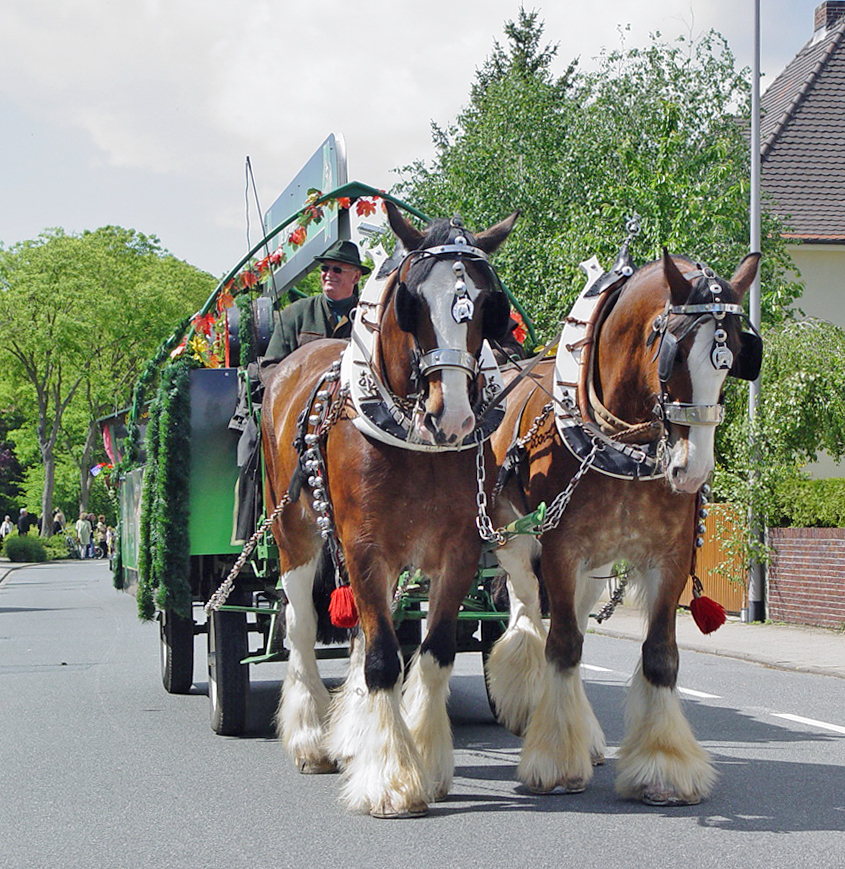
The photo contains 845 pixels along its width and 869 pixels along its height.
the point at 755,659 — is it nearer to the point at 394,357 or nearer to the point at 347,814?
the point at 347,814

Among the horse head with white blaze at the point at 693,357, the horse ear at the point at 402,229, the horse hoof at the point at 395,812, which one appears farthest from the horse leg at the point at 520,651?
the horse ear at the point at 402,229

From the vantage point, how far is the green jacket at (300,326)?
24.3 ft

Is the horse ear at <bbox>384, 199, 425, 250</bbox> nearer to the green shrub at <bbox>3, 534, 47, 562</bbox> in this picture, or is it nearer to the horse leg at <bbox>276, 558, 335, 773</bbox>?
the horse leg at <bbox>276, 558, 335, 773</bbox>

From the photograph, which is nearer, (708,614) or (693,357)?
(693,357)

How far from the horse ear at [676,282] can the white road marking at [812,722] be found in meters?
3.71

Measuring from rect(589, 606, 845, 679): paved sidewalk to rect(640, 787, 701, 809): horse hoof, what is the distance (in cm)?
544

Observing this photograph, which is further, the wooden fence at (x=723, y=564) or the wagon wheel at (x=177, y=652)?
the wooden fence at (x=723, y=564)

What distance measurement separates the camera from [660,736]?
17.7 feet

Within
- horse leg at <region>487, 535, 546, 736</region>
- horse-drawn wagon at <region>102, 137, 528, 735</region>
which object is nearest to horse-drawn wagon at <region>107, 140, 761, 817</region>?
horse leg at <region>487, 535, 546, 736</region>

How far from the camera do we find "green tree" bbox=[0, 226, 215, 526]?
41125 mm

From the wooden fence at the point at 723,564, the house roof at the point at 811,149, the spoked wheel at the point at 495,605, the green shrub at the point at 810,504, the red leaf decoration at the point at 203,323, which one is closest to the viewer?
the spoked wheel at the point at 495,605

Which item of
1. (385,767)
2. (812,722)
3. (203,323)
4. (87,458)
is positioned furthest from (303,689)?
(87,458)

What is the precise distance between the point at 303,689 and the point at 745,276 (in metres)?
2.96

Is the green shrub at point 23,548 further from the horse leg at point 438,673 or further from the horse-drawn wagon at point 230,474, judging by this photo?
the horse leg at point 438,673
